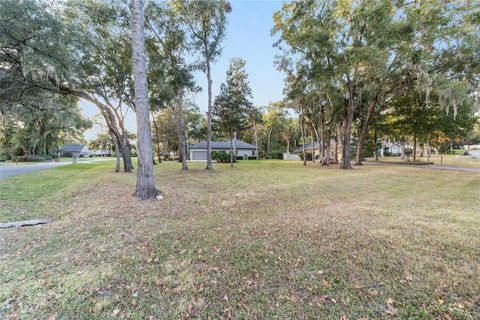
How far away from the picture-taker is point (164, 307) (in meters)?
2.03

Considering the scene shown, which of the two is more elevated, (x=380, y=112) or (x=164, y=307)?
(x=380, y=112)

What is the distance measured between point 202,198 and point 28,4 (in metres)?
8.27

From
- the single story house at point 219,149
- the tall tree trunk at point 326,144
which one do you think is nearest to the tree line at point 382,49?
the tall tree trunk at point 326,144

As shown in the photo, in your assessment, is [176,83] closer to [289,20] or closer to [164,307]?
[289,20]

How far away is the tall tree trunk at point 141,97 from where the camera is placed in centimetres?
564

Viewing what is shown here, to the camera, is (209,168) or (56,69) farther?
(209,168)

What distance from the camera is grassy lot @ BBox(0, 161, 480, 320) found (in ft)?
6.66

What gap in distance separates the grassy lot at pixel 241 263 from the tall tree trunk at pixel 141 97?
3.60ft

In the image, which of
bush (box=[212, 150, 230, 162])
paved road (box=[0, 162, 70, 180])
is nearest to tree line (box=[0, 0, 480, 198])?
paved road (box=[0, 162, 70, 180])

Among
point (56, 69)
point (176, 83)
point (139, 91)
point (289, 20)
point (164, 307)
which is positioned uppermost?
point (289, 20)

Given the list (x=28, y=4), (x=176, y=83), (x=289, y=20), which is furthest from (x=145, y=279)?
(x=289, y=20)

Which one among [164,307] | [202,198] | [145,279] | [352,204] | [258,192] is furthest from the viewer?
[258,192]

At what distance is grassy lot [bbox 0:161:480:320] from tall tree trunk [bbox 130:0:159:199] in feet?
3.60

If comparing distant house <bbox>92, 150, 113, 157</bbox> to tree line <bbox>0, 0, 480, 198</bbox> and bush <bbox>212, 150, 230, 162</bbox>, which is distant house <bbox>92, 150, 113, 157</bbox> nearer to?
bush <bbox>212, 150, 230, 162</bbox>
